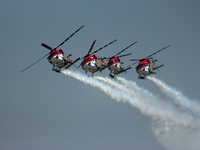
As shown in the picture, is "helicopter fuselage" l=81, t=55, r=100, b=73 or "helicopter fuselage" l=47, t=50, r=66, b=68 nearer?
"helicopter fuselage" l=47, t=50, r=66, b=68

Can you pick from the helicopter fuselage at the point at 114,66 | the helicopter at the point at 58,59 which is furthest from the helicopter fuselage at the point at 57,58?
the helicopter fuselage at the point at 114,66

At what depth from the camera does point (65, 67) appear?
8500 centimetres

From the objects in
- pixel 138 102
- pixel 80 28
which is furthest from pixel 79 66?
pixel 138 102

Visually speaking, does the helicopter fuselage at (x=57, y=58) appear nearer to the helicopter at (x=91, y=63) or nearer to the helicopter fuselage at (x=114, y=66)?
the helicopter at (x=91, y=63)

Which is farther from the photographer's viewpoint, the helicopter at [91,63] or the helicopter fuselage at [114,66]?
the helicopter fuselage at [114,66]

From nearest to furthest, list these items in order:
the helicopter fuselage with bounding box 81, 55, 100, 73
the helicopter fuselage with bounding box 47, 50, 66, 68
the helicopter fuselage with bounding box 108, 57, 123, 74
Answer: the helicopter fuselage with bounding box 47, 50, 66, 68 → the helicopter fuselage with bounding box 81, 55, 100, 73 → the helicopter fuselage with bounding box 108, 57, 123, 74

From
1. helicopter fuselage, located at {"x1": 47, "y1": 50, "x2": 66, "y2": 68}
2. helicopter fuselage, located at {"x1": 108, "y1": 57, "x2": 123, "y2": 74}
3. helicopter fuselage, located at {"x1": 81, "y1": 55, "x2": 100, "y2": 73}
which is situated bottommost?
helicopter fuselage, located at {"x1": 47, "y1": 50, "x2": 66, "y2": 68}

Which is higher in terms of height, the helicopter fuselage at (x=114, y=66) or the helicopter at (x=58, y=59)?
the helicopter fuselage at (x=114, y=66)

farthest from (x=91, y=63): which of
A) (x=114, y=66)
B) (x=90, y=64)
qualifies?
(x=114, y=66)

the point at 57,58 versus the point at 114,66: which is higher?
the point at 114,66

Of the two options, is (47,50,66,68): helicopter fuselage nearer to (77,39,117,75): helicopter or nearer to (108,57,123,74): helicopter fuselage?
(77,39,117,75): helicopter

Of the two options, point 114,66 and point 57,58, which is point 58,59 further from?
point 114,66

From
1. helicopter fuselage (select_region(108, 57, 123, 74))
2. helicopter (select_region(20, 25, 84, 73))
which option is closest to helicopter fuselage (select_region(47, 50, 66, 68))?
helicopter (select_region(20, 25, 84, 73))

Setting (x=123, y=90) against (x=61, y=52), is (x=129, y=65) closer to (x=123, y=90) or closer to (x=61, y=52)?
(x=123, y=90)
